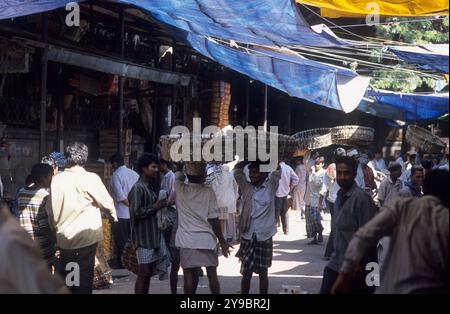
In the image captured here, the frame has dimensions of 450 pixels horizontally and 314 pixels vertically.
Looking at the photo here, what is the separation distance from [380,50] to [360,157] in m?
2.04

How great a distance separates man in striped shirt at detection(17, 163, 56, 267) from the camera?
6.82 meters

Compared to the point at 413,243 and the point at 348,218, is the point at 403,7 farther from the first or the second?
the point at 413,243

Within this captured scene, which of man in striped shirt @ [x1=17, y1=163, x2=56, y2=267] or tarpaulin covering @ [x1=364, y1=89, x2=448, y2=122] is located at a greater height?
tarpaulin covering @ [x1=364, y1=89, x2=448, y2=122]

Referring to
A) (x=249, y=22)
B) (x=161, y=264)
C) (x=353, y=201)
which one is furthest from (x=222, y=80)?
(x=353, y=201)

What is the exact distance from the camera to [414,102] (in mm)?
19281

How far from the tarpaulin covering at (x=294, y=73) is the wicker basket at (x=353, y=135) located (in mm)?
2083

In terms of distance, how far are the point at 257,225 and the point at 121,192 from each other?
309 centimetres

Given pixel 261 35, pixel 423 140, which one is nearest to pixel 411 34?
pixel 423 140

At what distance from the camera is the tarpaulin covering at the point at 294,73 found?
37.6ft

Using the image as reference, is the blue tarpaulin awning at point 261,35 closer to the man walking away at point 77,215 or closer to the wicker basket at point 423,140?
the man walking away at point 77,215

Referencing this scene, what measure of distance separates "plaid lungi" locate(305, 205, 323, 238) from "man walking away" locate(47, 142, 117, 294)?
706 cm

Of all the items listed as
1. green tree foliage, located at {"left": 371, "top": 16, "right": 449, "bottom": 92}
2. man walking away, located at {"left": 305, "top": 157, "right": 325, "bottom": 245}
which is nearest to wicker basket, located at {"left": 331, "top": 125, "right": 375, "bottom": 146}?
man walking away, located at {"left": 305, "top": 157, "right": 325, "bottom": 245}

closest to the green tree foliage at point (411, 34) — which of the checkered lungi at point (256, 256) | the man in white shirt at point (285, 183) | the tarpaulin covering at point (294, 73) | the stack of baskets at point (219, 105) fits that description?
the stack of baskets at point (219, 105)

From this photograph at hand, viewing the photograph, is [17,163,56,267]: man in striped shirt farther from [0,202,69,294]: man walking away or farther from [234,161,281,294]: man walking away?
[0,202,69,294]: man walking away
